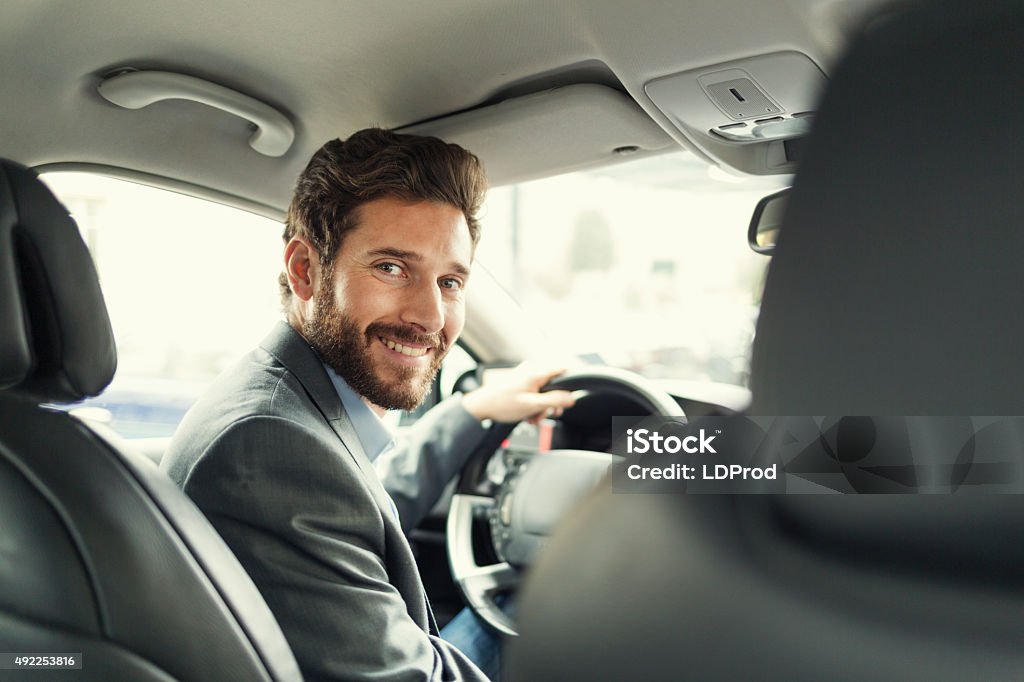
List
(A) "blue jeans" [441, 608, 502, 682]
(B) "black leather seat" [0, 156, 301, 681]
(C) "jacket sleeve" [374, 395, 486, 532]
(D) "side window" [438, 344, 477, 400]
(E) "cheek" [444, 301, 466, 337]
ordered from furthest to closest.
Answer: (D) "side window" [438, 344, 477, 400] < (C) "jacket sleeve" [374, 395, 486, 532] < (A) "blue jeans" [441, 608, 502, 682] < (E) "cheek" [444, 301, 466, 337] < (B) "black leather seat" [0, 156, 301, 681]

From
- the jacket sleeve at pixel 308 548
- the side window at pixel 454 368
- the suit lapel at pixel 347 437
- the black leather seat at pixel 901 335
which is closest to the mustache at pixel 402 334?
the suit lapel at pixel 347 437

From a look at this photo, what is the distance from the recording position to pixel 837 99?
46 centimetres

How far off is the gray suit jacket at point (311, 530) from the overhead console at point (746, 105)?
86 centimetres

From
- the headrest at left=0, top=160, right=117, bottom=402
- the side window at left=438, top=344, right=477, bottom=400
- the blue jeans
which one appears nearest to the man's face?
the headrest at left=0, top=160, right=117, bottom=402

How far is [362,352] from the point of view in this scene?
1.76 meters

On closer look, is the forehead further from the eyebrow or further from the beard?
the beard

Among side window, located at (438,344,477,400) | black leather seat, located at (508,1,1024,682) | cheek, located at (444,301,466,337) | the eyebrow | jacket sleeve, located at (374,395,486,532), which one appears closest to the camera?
black leather seat, located at (508,1,1024,682)

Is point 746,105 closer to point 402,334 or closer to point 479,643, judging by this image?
point 402,334

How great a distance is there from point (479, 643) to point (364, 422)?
0.79m

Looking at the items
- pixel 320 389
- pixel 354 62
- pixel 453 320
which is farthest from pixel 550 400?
pixel 354 62

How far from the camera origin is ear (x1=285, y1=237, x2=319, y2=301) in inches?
74.6

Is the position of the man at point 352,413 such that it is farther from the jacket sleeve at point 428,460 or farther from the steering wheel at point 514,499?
the steering wheel at point 514,499

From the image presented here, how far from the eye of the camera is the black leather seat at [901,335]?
44 cm

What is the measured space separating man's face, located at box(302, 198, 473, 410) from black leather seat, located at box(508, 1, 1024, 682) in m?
1.35
